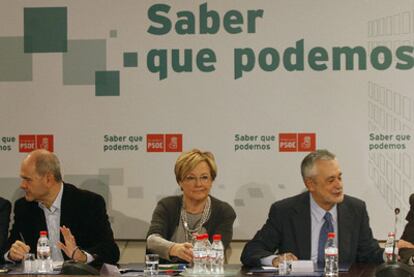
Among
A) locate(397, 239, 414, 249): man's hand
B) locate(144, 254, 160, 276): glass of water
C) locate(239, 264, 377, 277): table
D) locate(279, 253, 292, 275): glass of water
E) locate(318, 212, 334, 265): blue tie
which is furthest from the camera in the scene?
locate(318, 212, 334, 265): blue tie

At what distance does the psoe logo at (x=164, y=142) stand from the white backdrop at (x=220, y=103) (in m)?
0.03

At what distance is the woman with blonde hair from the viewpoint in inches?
204

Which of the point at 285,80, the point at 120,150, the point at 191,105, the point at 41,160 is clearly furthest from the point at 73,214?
the point at 285,80

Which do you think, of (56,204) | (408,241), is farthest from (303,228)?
(56,204)

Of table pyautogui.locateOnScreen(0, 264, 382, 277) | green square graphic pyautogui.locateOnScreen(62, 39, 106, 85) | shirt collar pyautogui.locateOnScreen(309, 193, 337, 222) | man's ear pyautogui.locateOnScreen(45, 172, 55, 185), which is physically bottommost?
table pyautogui.locateOnScreen(0, 264, 382, 277)

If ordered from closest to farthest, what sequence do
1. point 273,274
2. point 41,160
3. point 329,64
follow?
1. point 273,274
2. point 41,160
3. point 329,64

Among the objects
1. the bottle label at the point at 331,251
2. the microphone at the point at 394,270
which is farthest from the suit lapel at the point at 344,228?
the microphone at the point at 394,270

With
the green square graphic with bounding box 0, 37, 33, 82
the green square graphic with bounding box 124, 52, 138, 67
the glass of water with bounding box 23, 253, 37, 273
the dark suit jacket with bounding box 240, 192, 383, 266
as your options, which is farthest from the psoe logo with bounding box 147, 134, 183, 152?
the glass of water with bounding box 23, 253, 37, 273

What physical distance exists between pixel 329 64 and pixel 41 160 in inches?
77.5

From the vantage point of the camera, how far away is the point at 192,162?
5.22m

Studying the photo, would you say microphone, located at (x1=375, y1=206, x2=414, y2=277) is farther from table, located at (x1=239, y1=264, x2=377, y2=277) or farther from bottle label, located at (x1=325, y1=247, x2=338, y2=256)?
bottle label, located at (x1=325, y1=247, x2=338, y2=256)

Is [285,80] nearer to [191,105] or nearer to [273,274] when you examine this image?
[191,105]

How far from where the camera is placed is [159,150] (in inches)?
230

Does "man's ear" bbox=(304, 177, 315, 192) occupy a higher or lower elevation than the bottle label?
higher
